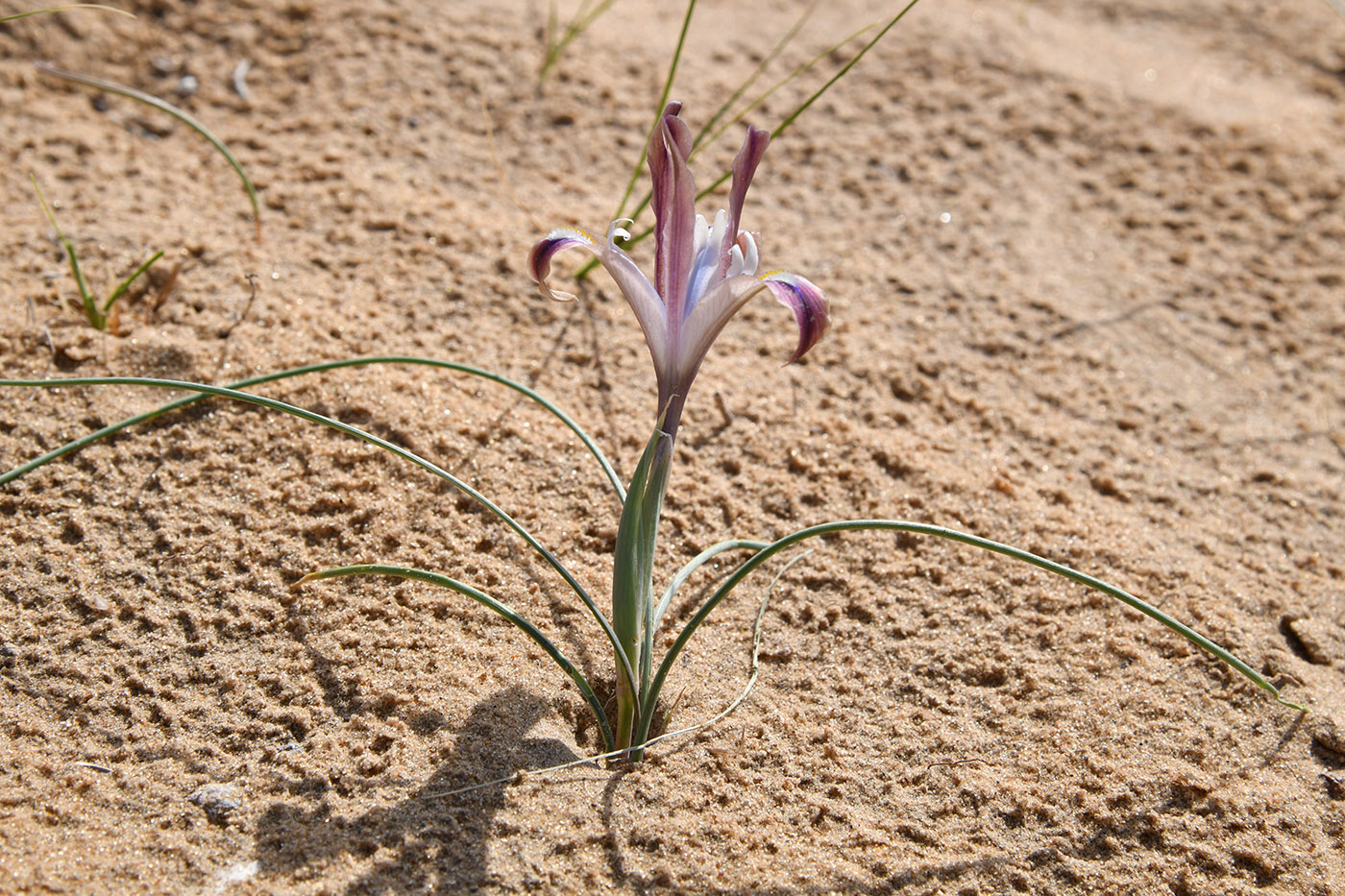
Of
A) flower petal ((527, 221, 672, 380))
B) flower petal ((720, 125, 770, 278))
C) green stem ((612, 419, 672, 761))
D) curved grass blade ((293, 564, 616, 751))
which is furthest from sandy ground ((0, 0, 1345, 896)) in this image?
flower petal ((720, 125, 770, 278))

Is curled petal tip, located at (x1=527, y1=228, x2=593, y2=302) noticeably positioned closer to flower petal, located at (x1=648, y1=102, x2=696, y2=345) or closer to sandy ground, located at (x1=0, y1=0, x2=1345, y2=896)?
flower petal, located at (x1=648, y1=102, x2=696, y2=345)

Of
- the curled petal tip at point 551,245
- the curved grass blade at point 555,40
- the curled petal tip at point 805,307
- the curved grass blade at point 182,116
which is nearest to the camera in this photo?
the curled petal tip at point 805,307

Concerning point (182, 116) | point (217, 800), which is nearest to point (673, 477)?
point (217, 800)

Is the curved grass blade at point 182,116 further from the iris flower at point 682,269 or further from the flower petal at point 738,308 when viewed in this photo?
the flower petal at point 738,308

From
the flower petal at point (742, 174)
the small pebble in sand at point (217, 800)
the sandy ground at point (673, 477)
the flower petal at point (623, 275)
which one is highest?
the flower petal at point (742, 174)

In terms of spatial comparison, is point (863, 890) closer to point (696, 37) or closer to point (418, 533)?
point (418, 533)

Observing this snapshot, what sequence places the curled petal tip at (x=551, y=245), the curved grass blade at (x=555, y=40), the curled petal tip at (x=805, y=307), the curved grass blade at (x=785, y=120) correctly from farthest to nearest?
the curved grass blade at (x=555, y=40) → the curved grass blade at (x=785, y=120) → the curled petal tip at (x=551, y=245) → the curled petal tip at (x=805, y=307)

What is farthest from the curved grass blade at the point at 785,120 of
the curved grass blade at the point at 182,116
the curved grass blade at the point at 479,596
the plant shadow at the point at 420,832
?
the plant shadow at the point at 420,832
